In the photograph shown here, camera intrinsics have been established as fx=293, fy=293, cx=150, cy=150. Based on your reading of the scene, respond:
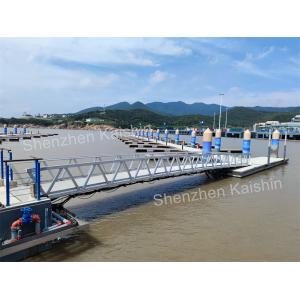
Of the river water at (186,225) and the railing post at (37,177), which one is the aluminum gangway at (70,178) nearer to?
the railing post at (37,177)

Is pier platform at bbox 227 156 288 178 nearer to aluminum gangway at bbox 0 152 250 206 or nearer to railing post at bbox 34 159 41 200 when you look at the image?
aluminum gangway at bbox 0 152 250 206

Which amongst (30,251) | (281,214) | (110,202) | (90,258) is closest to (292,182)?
(281,214)

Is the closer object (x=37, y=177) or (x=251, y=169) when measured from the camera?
(x=37, y=177)

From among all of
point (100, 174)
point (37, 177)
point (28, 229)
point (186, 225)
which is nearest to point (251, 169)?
point (186, 225)

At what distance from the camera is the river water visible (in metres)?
7.52

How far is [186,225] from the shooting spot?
382 inches

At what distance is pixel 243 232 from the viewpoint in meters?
9.21

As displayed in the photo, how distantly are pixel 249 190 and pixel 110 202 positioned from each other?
7522mm

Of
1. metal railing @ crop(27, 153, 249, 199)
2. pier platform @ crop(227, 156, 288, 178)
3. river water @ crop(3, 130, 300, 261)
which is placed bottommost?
river water @ crop(3, 130, 300, 261)

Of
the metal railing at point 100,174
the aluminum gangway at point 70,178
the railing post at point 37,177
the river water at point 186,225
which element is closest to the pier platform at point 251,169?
the metal railing at point 100,174

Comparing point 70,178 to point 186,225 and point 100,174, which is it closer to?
point 100,174

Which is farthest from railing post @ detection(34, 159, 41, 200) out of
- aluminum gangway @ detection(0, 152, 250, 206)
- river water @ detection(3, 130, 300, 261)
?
river water @ detection(3, 130, 300, 261)

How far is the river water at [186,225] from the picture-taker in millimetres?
7523
